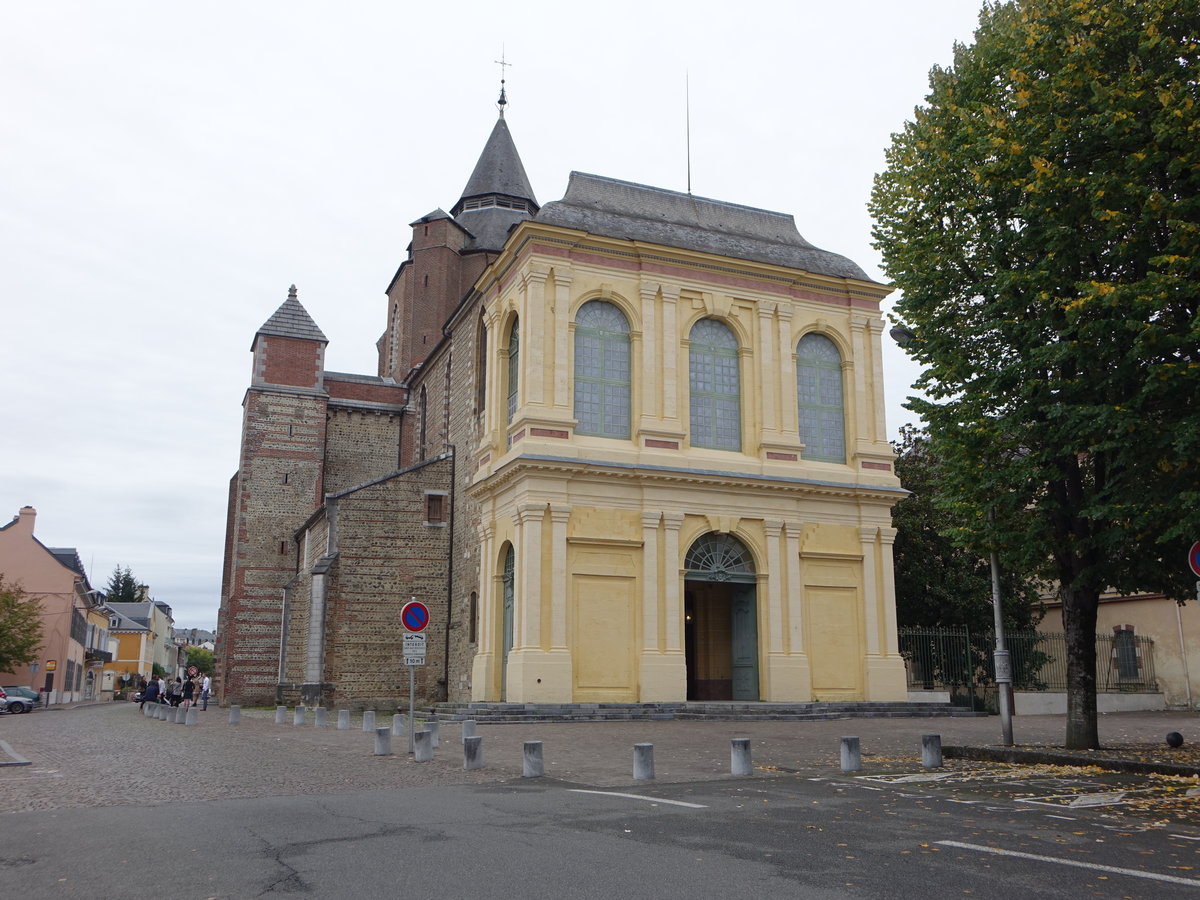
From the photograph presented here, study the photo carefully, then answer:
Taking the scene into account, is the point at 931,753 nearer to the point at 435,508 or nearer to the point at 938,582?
the point at 938,582

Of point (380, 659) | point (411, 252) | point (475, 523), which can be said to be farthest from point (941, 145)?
point (411, 252)

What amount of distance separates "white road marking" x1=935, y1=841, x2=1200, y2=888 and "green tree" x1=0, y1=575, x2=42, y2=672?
46.2 metres

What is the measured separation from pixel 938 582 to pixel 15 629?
3948cm

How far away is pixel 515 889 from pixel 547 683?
1685cm

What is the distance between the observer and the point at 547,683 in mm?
22328

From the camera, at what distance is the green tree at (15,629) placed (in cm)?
4331

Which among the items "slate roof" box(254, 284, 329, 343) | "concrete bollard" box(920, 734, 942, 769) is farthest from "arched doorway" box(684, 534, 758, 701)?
"slate roof" box(254, 284, 329, 343)

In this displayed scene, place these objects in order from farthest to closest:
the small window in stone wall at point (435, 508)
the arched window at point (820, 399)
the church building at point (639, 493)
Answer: the small window in stone wall at point (435, 508)
the arched window at point (820, 399)
the church building at point (639, 493)

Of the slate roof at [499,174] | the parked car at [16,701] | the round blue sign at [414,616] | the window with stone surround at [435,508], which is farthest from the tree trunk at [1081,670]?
the parked car at [16,701]

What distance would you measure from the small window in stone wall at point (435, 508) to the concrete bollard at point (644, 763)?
20452 millimetres

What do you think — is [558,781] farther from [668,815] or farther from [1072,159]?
[1072,159]

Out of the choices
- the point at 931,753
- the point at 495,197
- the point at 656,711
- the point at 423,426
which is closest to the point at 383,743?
the point at 931,753

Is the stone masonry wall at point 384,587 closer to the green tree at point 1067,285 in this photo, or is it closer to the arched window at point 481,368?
the arched window at point 481,368

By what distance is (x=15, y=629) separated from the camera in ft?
145
